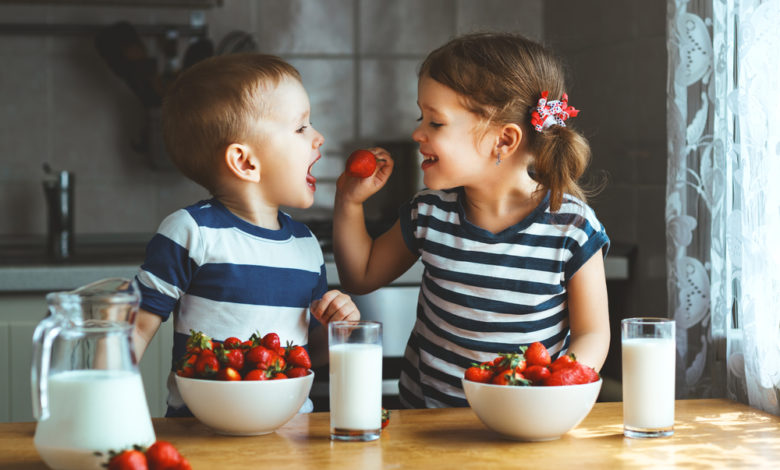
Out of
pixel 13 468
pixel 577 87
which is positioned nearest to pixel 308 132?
pixel 13 468

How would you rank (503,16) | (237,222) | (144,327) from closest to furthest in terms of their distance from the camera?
(144,327), (237,222), (503,16)

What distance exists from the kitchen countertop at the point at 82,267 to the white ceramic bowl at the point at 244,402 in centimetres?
90

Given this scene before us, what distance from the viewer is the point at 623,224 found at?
2.19 meters

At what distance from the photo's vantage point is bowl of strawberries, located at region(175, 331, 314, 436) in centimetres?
96

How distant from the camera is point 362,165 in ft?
4.61

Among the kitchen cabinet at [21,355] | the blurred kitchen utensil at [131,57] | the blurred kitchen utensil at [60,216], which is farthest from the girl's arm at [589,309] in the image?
the blurred kitchen utensil at [131,57]

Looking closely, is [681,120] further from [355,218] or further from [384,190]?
[384,190]

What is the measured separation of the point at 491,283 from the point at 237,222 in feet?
1.28

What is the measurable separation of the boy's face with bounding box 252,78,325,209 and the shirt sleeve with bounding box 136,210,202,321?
14 centimetres

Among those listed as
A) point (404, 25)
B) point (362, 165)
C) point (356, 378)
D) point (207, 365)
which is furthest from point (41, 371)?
point (404, 25)

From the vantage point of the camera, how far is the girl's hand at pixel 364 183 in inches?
56.5

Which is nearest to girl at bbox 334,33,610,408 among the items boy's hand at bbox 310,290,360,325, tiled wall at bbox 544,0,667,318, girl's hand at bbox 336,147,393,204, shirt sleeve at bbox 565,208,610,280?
Answer: shirt sleeve at bbox 565,208,610,280

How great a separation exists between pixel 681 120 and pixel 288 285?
776mm

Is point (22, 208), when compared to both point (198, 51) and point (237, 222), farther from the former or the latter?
point (237, 222)
